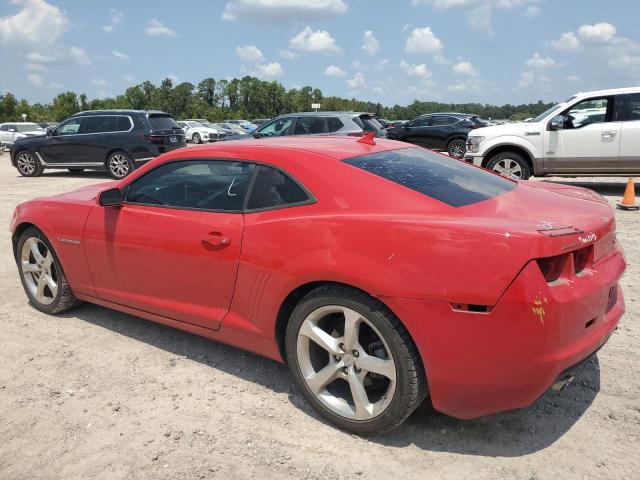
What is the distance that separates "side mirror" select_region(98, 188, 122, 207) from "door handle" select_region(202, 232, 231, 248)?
2.93 feet

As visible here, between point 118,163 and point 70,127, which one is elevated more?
point 70,127

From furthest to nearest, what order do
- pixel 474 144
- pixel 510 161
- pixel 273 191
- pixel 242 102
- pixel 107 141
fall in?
pixel 242 102 → pixel 107 141 → pixel 474 144 → pixel 510 161 → pixel 273 191

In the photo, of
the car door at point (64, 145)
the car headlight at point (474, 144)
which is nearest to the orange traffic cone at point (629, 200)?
the car headlight at point (474, 144)

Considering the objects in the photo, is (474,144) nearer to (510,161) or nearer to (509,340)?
(510,161)

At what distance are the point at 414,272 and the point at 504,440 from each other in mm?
1011

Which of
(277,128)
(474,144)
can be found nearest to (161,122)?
(277,128)

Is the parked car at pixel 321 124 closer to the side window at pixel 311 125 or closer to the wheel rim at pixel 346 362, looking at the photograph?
the side window at pixel 311 125

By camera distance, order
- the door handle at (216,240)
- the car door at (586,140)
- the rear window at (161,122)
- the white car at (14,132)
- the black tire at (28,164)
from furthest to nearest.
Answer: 1. the white car at (14,132)
2. the black tire at (28,164)
3. the rear window at (161,122)
4. the car door at (586,140)
5. the door handle at (216,240)

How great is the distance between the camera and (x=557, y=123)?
31.7ft

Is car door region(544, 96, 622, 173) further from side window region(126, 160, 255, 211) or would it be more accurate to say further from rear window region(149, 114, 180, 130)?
rear window region(149, 114, 180, 130)

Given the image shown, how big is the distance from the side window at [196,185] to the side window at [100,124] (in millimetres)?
11052

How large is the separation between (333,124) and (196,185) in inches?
360

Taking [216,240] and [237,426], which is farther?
[216,240]

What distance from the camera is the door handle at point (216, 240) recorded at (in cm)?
303
